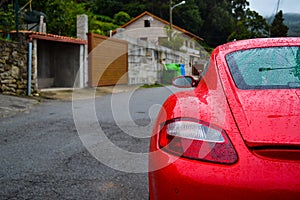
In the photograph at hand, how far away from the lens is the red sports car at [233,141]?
1257mm

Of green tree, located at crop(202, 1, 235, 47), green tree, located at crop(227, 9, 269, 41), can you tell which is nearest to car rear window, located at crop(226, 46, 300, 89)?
green tree, located at crop(227, 9, 269, 41)

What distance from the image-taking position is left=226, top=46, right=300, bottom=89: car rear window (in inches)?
71.5

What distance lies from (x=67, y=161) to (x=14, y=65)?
778 cm

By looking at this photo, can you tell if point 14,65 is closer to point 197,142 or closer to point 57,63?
point 57,63

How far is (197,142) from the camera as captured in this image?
144cm

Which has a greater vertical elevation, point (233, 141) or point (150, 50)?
point (150, 50)

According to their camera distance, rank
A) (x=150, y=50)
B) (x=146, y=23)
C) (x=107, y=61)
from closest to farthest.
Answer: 1. (x=107, y=61)
2. (x=150, y=50)
3. (x=146, y=23)

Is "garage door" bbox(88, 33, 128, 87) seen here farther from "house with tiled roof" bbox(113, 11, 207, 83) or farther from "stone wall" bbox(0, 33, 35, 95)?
"stone wall" bbox(0, 33, 35, 95)

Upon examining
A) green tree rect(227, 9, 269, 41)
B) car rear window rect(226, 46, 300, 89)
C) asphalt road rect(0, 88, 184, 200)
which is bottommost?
asphalt road rect(0, 88, 184, 200)

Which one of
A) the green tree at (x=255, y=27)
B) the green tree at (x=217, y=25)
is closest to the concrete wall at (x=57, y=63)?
the green tree at (x=255, y=27)

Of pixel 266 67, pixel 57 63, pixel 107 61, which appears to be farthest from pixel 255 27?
pixel 266 67

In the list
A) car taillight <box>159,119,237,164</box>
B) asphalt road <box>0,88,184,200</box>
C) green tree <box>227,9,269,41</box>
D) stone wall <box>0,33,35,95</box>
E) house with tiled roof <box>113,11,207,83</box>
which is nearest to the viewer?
car taillight <box>159,119,237,164</box>

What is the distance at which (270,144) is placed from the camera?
51.8 inches

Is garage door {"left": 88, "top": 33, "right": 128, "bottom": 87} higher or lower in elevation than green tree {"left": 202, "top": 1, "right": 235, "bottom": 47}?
lower
